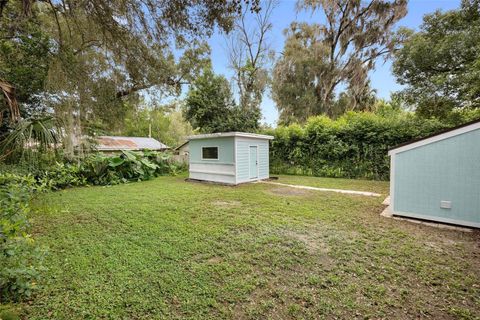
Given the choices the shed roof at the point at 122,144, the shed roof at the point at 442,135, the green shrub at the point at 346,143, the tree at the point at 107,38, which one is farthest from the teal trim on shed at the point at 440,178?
the shed roof at the point at 122,144

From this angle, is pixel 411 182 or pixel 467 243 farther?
pixel 411 182

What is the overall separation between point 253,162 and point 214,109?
246 inches

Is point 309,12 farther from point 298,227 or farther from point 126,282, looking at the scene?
point 126,282

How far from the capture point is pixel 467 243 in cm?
324

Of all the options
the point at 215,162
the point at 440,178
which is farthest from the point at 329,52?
the point at 440,178

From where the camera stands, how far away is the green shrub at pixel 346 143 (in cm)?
909

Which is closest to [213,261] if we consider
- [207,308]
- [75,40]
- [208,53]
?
[207,308]

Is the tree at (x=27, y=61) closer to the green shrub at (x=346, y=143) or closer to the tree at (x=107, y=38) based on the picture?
the tree at (x=107, y=38)

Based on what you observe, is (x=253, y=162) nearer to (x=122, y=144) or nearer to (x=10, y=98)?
(x=10, y=98)

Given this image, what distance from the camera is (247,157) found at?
9141mm

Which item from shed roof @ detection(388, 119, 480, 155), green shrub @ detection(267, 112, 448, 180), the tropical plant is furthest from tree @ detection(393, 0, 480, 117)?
the tropical plant

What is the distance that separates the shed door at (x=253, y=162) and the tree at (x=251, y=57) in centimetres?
707

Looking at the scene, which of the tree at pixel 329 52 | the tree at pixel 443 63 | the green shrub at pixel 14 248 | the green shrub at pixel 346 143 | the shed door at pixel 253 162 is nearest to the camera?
the green shrub at pixel 14 248

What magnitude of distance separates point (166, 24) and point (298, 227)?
4.13 metres
